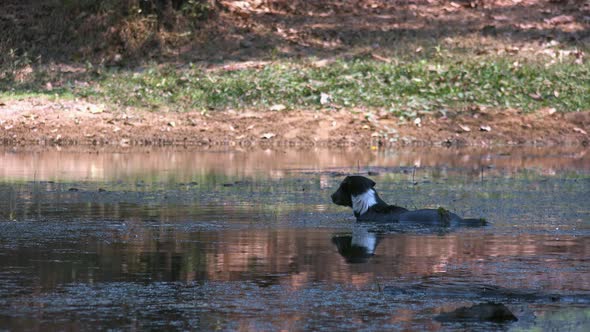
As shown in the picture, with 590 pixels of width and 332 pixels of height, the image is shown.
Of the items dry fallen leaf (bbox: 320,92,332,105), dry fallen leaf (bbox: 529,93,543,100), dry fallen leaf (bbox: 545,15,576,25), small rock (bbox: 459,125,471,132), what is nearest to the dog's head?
small rock (bbox: 459,125,471,132)

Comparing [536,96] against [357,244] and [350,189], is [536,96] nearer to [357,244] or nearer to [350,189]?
[350,189]

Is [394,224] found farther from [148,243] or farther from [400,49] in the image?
[400,49]

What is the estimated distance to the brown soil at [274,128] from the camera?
25641 mm

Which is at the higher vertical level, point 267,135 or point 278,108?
point 278,108

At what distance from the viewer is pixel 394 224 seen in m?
12.9

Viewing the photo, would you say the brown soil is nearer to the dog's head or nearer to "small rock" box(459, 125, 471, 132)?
"small rock" box(459, 125, 471, 132)

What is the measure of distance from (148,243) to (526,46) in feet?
72.5

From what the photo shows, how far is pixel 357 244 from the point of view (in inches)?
440

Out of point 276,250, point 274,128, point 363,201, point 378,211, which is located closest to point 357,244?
point 276,250

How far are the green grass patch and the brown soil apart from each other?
444 millimetres

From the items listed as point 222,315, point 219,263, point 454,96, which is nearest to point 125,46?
point 454,96

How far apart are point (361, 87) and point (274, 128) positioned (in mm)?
2846

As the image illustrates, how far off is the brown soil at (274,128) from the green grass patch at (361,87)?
444 mm

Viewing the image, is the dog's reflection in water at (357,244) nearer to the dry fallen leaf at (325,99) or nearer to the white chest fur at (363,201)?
the white chest fur at (363,201)
